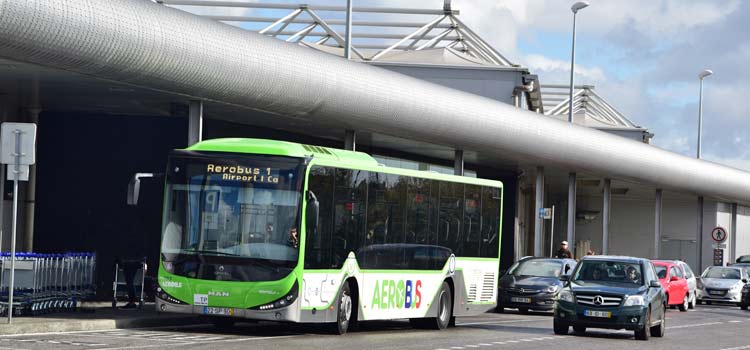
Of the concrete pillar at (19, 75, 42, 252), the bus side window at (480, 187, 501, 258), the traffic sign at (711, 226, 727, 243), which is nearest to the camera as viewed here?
the bus side window at (480, 187, 501, 258)

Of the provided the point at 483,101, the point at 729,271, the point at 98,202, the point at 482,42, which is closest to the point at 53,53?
the point at 98,202

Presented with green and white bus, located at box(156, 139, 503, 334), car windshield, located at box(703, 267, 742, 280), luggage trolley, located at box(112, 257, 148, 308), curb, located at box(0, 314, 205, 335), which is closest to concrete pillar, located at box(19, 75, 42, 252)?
luggage trolley, located at box(112, 257, 148, 308)

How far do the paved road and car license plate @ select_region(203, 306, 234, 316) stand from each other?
344 millimetres

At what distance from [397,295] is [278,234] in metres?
3.78

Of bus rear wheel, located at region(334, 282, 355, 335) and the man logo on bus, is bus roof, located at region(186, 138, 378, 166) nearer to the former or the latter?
bus rear wheel, located at region(334, 282, 355, 335)

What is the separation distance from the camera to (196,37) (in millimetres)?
25359

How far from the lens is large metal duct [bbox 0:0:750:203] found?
21.6 m

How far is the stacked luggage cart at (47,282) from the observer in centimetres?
2264

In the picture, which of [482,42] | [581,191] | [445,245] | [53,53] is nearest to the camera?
[53,53]

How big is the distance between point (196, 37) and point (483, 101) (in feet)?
51.6

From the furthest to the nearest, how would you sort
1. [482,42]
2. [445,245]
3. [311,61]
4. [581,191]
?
[581,191] → [482,42] → [311,61] → [445,245]

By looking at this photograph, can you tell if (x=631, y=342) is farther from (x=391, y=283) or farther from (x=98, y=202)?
(x=98, y=202)

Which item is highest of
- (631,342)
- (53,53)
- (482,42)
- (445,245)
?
(482,42)

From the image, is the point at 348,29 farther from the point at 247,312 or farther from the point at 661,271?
the point at 247,312
